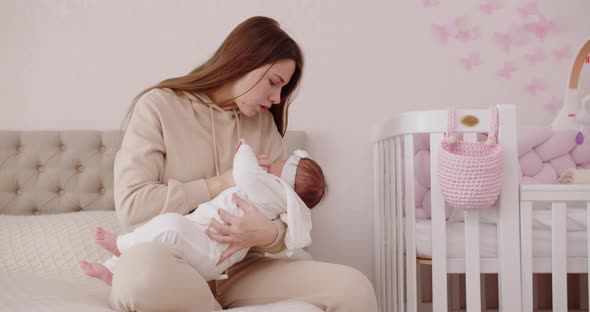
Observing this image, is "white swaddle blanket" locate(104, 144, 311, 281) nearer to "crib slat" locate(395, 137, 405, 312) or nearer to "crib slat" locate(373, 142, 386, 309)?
"crib slat" locate(395, 137, 405, 312)

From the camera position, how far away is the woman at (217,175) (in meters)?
0.91

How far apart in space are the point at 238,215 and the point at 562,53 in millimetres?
1719

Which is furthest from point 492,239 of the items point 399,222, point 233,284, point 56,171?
point 56,171

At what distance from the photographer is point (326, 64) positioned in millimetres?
2139

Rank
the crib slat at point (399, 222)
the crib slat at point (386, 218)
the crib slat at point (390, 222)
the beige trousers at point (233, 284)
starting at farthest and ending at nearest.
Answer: the crib slat at point (386, 218) → the crib slat at point (390, 222) → the crib slat at point (399, 222) → the beige trousers at point (233, 284)

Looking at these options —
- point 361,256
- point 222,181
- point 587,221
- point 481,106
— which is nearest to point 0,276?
point 222,181

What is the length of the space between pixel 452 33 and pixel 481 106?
327 millimetres

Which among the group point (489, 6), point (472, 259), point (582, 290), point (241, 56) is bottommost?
point (582, 290)

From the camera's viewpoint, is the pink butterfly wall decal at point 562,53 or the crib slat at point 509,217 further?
the pink butterfly wall decal at point 562,53

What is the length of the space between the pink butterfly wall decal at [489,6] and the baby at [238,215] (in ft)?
4.48

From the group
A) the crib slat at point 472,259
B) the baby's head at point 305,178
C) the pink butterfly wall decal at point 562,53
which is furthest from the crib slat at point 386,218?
the pink butterfly wall decal at point 562,53

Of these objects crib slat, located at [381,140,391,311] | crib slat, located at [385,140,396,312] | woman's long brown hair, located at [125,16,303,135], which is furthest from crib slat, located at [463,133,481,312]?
woman's long brown hair, located at [125,16,303,135]

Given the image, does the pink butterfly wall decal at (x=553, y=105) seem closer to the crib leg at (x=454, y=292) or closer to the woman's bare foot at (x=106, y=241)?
the crib leg at (x=454, y=292)

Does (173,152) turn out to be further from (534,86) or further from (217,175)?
(534,86)
